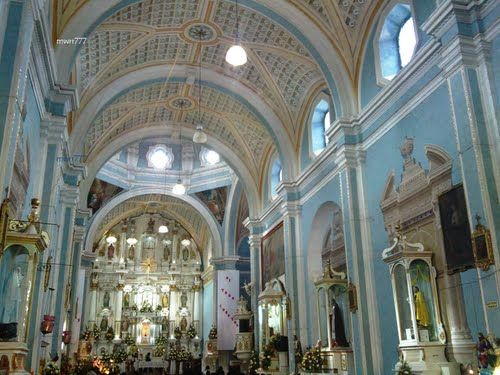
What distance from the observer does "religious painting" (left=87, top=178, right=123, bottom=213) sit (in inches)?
898

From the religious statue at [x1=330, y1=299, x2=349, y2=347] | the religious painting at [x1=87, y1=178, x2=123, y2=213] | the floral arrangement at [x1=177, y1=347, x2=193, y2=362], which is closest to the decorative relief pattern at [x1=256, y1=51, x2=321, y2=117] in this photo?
the religious statue at [x1=330, y1=299, x2=349, y2=347]

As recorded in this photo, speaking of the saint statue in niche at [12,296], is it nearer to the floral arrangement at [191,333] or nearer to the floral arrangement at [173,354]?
the floral arrangement at [173,354]

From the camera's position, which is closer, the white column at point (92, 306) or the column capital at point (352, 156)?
the column capital at point (352, 156)

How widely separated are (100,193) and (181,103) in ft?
26.4

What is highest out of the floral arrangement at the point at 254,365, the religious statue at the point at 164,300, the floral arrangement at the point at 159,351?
the religious statue at the point at 164,300

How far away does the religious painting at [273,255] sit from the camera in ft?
51.3

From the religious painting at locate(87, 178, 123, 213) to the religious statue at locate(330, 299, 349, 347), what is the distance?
14.5 m

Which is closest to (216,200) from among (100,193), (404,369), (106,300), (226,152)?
(100,193)

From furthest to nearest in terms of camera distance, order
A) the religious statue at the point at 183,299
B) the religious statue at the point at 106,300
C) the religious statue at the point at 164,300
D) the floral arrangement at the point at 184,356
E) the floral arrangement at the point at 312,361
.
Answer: the religious statue at the point at 183,299
the religious statue at the point at 164,300
the religious statue at the point at 106,300
the floral arrangement at the point at 184,356
the floral arrangement at the point at 312,361

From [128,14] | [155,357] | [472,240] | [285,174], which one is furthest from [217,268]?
[472,240]

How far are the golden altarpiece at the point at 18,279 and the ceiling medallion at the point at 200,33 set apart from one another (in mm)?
7819

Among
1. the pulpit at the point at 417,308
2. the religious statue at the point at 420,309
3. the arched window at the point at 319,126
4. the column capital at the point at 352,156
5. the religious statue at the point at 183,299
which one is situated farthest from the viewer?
the religious statue at the point at 183,299

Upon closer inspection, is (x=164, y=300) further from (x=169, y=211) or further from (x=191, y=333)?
(x=169, y=211)

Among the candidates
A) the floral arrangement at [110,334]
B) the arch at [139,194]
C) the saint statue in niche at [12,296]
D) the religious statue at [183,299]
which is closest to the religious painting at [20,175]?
the saint statue in niche at [12,296]
